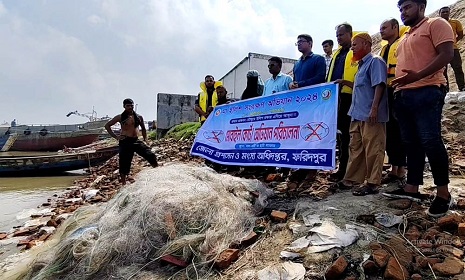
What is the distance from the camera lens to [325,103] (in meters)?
3.81

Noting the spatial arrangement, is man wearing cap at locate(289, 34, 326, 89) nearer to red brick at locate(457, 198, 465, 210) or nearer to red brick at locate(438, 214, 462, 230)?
red brick at locate(457, 198, 465, 210)

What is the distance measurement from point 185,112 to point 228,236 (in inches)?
540

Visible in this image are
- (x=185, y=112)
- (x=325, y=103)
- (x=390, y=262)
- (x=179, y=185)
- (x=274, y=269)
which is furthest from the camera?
(x=185, y=112)

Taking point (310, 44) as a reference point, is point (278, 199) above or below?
below

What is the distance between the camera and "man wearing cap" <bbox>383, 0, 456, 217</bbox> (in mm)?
2707

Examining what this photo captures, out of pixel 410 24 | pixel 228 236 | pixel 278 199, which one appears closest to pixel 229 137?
pixel 278 199

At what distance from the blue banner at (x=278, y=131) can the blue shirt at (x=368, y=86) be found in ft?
0.75

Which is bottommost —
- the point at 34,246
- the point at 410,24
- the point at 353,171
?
the point at 34,246

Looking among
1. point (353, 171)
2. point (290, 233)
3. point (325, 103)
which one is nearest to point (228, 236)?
point (290, 233)

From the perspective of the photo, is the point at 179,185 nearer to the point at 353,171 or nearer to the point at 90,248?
the point at 90,248

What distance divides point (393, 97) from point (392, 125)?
1.37 feet

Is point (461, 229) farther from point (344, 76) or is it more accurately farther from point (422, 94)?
point (344, 76)

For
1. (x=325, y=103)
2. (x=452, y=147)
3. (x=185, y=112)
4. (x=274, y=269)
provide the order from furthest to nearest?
(x=185, y=112), (x=452, y=147), (x=325, y=103), (x=274, y=269)

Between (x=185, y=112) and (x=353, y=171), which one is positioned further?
(x=185, y=112)
